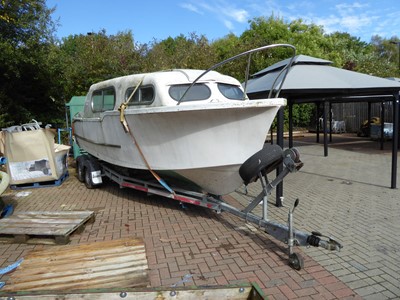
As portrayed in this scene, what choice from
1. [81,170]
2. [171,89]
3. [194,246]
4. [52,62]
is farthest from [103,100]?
[52,62]

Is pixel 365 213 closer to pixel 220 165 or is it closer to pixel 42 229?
pixel 220 165

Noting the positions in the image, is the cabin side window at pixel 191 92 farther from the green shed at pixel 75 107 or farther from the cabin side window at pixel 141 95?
the green shed at pixel 75 107

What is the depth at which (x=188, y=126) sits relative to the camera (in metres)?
4.69

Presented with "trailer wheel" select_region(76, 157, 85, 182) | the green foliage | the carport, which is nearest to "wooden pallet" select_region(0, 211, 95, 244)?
"trailer wheel" select_region(76, 157, 85, 182)

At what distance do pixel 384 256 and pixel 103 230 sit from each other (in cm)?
383

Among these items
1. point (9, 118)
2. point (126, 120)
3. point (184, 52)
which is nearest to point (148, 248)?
point (126, 120)

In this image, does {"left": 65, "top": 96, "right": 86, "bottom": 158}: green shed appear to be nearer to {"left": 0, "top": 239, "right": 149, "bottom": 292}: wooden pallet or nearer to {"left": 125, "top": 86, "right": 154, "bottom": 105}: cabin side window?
{"left": 125, "top": 86, "right": 154, "bottom": 105}: cabin side window

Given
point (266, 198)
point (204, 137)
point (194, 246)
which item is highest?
point (204, 137)

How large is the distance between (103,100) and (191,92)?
2.35m

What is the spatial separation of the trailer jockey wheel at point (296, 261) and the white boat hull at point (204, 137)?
5.24 feet

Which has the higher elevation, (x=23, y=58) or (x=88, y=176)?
(x=23, y=58)

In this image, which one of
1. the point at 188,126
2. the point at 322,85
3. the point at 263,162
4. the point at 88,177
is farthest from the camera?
the point at 88,177

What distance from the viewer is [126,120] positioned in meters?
5.38

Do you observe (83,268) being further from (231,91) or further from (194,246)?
(231,91)
